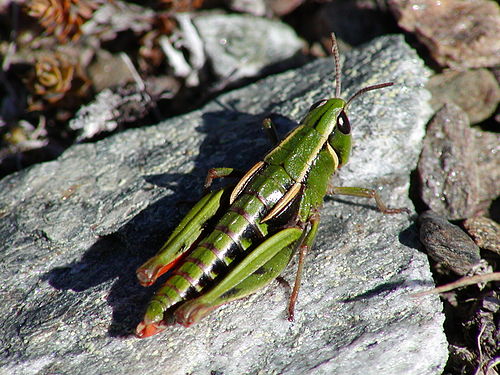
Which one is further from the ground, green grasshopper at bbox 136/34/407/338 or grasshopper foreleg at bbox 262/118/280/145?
grasshopper foreleg at bbox 262/118/280/145

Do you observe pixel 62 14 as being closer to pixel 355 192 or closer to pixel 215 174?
pixel 215 174

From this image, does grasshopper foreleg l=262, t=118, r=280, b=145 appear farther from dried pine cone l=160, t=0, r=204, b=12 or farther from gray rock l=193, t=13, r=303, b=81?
dried pine cone l=160, t=0, r=204, b=12

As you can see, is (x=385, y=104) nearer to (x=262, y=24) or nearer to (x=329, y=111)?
(x=329, y=111)

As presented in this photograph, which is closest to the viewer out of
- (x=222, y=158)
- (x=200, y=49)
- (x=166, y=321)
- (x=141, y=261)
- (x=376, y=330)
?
(x=166, y=321)

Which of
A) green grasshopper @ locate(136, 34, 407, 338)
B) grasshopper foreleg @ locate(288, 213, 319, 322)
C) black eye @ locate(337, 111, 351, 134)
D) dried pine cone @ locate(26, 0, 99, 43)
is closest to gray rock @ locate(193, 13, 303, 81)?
dried pine cone @ locate(26, 0, 99, 43)

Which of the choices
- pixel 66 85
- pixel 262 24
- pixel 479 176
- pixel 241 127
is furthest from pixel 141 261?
pixel 262 24

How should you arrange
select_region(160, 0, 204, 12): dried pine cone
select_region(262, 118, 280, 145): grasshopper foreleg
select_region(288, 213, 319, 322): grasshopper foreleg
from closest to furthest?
select_region(288, 213, 319, 322): grasshopper foreleg < select_region(262, 118, 280, 145): grasshopper foreleg < select_region(160, 0, 204, 12): dried pine cone
